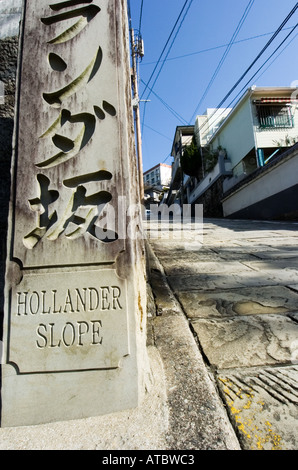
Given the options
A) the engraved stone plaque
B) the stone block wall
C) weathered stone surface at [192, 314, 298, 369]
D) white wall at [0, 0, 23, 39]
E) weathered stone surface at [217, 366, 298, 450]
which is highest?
white wall at [0, 0, 23, 39]

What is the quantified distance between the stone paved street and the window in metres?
10.7

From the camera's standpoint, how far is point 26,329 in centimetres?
95

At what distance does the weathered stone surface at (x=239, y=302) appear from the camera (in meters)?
1.67

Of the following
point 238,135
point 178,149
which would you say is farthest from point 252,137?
point 178,149

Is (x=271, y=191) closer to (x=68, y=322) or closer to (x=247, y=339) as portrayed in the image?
(x=247, y=339)

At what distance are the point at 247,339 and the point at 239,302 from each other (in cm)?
53

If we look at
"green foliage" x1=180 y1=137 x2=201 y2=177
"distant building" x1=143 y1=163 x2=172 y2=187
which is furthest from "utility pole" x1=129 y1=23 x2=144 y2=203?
"distant building" x1=143 y1=163 x2=172 y2=187

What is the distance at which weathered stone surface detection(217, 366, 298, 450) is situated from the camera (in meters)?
0.76

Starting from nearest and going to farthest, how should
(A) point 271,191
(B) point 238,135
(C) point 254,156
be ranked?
1. (A) point 271,191
2. (C) point 254,156
3. (B) point 238,135

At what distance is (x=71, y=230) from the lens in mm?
1005

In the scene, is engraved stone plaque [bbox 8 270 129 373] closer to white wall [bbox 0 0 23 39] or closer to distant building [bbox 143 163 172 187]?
white wall [bbox 0 0 23 39]

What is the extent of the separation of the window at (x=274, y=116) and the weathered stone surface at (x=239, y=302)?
11.8m
